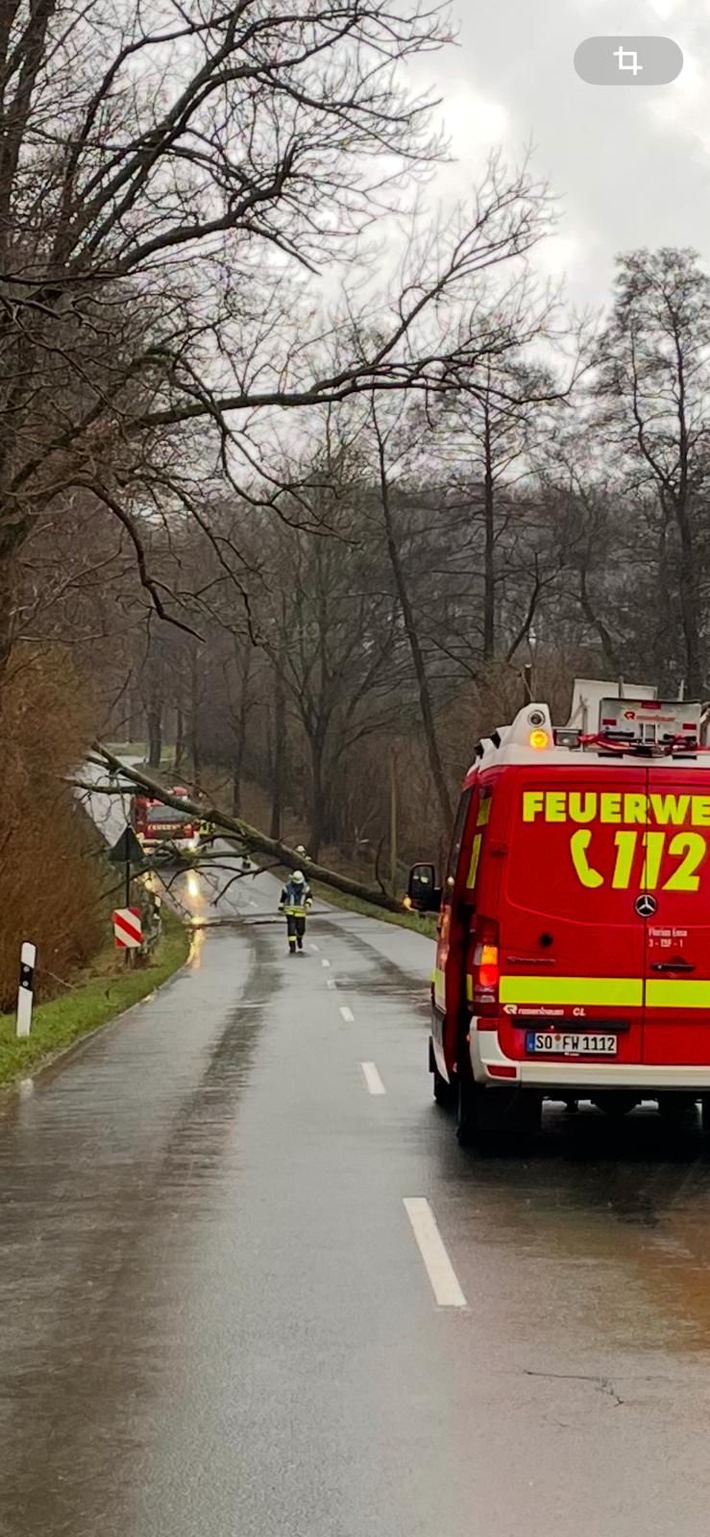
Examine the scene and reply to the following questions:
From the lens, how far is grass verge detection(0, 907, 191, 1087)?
1652cm

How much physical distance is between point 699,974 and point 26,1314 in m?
4.48

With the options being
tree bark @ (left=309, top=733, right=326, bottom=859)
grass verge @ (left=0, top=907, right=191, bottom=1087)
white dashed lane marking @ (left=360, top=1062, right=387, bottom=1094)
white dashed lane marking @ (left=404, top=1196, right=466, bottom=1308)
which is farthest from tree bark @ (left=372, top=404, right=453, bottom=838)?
white dashed lane marking @ (left=404, top=1196, right=466, bottom=1308)

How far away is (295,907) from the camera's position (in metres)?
35.2

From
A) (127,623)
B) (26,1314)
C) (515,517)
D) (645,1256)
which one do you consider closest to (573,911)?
(645,1256)

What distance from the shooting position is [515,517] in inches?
2175

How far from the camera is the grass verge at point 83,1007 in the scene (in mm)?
16516

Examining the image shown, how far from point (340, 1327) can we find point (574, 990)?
357cm

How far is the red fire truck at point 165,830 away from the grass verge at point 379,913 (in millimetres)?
5934

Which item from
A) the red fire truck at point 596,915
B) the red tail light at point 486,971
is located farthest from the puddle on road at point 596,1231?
the red tail light at point 486,971

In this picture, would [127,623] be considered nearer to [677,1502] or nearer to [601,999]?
[601,999]

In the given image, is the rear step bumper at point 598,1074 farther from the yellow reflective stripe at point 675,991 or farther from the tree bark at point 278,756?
the tree bark at point 278,756

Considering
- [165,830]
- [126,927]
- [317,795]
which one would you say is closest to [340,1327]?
[126,927]

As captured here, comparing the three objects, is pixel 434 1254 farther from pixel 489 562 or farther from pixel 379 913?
pixel 489 562

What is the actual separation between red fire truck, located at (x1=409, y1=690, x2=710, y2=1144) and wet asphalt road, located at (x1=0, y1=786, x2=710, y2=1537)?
2.28 ft
